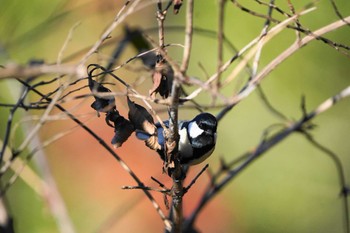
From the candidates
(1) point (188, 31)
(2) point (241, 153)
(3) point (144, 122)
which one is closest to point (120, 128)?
(3) point (144, 122)

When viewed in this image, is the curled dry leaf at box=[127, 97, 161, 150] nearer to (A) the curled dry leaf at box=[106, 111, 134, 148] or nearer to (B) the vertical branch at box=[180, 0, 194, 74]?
(A) the curled dry leaf at box=[106, 111, 134, 148]

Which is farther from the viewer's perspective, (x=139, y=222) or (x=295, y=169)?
(x=139, y=222)

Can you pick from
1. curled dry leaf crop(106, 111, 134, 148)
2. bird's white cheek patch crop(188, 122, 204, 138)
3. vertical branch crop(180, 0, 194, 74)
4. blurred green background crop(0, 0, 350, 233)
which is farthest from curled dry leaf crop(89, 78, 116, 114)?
blurred green background crop(0, 0, 350, 233)

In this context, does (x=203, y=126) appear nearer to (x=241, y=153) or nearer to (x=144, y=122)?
(x=144, y=122)

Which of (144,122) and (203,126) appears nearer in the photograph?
(144,122)

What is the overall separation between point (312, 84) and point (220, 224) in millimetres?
947

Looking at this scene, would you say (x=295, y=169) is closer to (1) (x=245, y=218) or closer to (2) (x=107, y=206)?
(1) (x=245, y=218)

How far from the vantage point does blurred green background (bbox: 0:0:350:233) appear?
9.86 feet

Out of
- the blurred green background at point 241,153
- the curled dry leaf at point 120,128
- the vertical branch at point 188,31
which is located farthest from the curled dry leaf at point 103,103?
the blurred green background at point 241,153

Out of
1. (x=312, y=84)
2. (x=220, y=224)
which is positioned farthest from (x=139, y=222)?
(x=312, y=84)

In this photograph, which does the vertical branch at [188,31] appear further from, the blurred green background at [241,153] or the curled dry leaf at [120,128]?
the blurred green background at [241,153]

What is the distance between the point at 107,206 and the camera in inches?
129

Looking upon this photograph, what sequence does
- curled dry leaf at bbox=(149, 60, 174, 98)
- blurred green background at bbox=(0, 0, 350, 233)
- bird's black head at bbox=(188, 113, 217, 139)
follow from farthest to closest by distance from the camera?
blurred green background at bbox=(0, 0, 350, 233) < bird's black head at bbox=(188, 113, 217, 139) < curled dry leaf at bbox=(149, 60, 174, 98)

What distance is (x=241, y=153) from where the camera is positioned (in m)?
3.26
